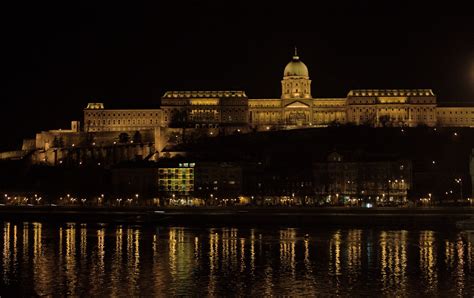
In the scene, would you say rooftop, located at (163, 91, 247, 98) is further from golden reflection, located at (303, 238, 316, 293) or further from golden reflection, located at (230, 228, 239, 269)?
golden reflection, located at (303, 238, 316, 293)

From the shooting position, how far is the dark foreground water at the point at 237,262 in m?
36.4

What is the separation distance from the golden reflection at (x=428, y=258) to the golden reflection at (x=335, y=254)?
3.76m

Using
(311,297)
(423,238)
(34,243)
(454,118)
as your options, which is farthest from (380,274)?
(454,118)

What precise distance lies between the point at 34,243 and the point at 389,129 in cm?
7492

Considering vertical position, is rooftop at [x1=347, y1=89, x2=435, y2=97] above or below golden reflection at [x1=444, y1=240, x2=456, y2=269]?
above

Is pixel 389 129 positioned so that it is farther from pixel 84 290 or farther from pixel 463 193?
pixel 84 290

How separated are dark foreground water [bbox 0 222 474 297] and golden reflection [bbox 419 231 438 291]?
0.05 metres

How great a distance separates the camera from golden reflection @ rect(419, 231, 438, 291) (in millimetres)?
38125

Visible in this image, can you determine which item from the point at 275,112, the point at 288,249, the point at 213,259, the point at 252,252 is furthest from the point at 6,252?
the point at 275,112

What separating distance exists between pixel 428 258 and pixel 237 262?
923cm

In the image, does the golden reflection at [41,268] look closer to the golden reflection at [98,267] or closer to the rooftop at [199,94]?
the golden reflection at [98,267]

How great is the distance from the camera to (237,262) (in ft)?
147

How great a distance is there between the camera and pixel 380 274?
40062mm

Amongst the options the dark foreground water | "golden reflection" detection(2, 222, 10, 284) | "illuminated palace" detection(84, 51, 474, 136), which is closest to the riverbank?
the dark foreground water
